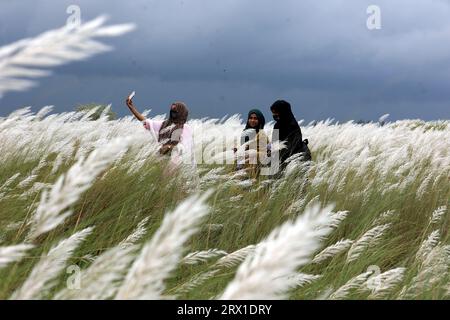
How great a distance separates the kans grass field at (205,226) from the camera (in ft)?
4.21

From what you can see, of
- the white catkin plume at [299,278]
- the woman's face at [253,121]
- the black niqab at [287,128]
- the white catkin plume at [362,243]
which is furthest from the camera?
the woman's face at [253,121]

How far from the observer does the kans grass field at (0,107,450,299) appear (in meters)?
1.28

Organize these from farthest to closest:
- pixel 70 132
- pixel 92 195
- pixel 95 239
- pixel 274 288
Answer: pixel 70 132 → pixel 92 195 → pixel 95 239 → pixel 274 288

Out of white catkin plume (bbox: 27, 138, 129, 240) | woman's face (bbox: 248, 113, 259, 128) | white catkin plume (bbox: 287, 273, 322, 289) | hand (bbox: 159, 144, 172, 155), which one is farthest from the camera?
woman's face (bbox: 248, 113, 259, 128)

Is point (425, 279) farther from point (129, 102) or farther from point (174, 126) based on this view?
point (129, 102)

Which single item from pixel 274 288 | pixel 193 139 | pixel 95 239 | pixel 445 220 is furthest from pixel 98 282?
pixel 193 139

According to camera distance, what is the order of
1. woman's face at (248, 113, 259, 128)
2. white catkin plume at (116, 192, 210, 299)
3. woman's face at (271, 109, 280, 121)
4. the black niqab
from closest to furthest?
1. white catkin plume at (116, 192, 210, 299)
2. the black niqab
3. woman's face at (271, 109, 280, 121)
4. woman's face at (248, 113, 259, 128)

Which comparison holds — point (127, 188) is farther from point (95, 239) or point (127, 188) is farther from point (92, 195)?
point (95, 239)

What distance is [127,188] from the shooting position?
13.5 ft

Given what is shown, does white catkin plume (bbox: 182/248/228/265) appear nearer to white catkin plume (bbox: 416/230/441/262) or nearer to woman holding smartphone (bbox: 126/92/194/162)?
white catkin plume (bbox: 416/230/441/262)

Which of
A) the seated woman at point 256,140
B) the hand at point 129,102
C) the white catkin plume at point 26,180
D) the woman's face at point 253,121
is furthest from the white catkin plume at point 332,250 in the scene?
the hand at point 129,102

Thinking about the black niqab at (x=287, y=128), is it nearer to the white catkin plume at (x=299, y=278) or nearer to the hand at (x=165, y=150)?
the hand at (x=165, y=150)

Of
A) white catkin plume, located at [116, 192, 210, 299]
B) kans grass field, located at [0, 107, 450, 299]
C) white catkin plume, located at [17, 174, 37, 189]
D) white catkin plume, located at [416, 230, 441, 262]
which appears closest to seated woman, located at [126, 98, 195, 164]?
kans grass field, located at [0, 107, 450, 299]

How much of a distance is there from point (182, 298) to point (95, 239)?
1282 millimetres
